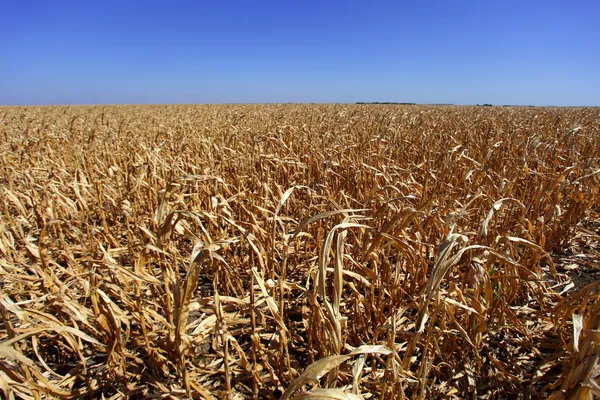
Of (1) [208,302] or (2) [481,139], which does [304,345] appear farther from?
(2) [481,139]

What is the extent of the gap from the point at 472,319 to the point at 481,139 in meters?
5.12

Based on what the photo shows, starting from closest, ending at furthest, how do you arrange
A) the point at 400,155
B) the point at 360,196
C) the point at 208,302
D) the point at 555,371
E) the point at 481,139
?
the point at 208,302 → the point at 555,371 → the point at 360,196 → the point at 400,155 → the point at 481,139

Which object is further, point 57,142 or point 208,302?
point 57,142

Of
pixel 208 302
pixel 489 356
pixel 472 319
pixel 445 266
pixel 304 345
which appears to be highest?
pixel 445 266

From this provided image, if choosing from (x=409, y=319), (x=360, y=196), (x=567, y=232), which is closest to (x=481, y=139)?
(x=567, y=232)

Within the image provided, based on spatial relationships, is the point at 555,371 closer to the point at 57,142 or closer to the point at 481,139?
the point at 481,139

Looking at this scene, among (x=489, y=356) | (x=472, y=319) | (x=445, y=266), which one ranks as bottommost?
→ (x=489, y=356)

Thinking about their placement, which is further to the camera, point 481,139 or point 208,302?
point 481,139

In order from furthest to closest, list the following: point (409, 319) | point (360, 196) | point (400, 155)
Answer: point (400, 155), point (360, 196), point (409, 319)

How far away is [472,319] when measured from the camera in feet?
5.53

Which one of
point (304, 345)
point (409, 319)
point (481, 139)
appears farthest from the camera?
point (481, 139)

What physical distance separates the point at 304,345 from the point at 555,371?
48.9 inches

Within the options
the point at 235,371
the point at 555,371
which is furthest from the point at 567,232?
the point at 235,371

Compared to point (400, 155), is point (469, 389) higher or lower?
lower
